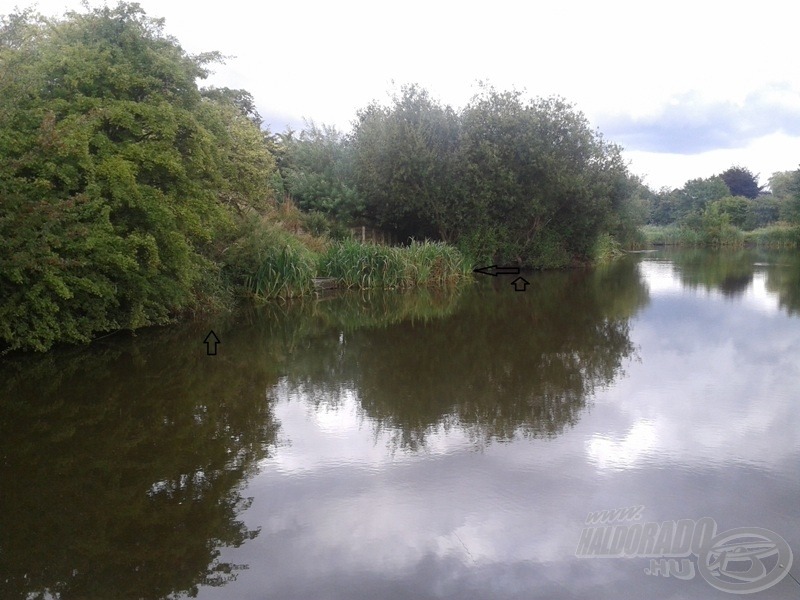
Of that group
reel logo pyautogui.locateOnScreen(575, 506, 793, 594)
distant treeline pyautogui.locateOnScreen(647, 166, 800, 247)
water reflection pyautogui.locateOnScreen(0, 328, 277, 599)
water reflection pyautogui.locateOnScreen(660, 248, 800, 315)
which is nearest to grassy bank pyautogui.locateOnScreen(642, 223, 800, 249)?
distant treeline pyautogui.locateOnScreen(647, 166, 800, 247)

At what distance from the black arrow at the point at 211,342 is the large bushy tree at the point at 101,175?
0.85m

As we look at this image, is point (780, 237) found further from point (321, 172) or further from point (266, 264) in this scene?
point (266, 264)

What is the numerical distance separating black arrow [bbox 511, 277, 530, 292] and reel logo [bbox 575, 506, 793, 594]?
15.8 metres

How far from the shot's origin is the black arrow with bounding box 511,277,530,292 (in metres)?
20.6

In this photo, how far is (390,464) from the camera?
568 centimetres

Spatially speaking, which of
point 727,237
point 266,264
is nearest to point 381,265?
point 266,264

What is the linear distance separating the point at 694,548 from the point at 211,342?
866cm

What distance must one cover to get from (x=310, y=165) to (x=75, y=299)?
16364mm

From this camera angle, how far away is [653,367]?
9250 millimetres

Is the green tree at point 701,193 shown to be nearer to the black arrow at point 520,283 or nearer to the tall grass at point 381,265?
the black arrow at point 520,283

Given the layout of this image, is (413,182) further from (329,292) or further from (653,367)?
(653,367)

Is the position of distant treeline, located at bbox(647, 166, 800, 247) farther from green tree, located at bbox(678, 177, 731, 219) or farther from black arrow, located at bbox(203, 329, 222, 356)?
black arrow, located at bbox(203, 329, 222, 356)

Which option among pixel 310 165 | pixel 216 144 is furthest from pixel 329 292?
pixel 310 165

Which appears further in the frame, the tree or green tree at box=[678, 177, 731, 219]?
the tree
